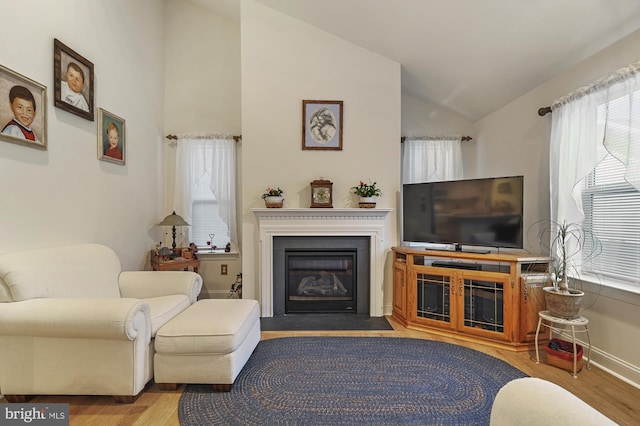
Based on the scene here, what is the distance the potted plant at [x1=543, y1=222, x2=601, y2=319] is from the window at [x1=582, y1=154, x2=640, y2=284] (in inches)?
2.2

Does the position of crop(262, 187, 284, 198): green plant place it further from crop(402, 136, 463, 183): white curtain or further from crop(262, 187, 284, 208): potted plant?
crop(402, 136, 463, 183): white curtain

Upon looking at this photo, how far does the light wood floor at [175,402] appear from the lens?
1771 millimetres

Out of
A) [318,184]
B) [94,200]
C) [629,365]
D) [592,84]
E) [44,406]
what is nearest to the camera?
[44,406]

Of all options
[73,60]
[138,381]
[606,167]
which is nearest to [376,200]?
[606,167]

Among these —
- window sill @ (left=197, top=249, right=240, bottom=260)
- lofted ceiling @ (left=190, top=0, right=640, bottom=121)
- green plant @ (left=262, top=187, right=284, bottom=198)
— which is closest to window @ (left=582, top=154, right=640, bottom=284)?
lofted ceiling @ (left=190, top=0, right=640, bottom=121)

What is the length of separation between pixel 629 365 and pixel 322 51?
3.95 m

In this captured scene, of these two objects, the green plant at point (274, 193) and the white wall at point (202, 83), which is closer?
the green plant at point (274, 193)

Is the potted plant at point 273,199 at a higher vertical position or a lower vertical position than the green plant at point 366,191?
lower

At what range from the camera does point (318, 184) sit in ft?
11.5

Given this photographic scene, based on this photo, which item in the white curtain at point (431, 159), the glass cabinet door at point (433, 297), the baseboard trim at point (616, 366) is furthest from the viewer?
the white curtain at point (431, 159)

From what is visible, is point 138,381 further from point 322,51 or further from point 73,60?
point 322,51

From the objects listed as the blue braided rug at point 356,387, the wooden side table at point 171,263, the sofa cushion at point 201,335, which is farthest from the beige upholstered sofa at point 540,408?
the wooden side table at point 171,263

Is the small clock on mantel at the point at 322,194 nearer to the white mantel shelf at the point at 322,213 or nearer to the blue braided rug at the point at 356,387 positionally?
the white mantel shelf at the point at 322,213

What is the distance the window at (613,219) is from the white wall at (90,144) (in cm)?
435
